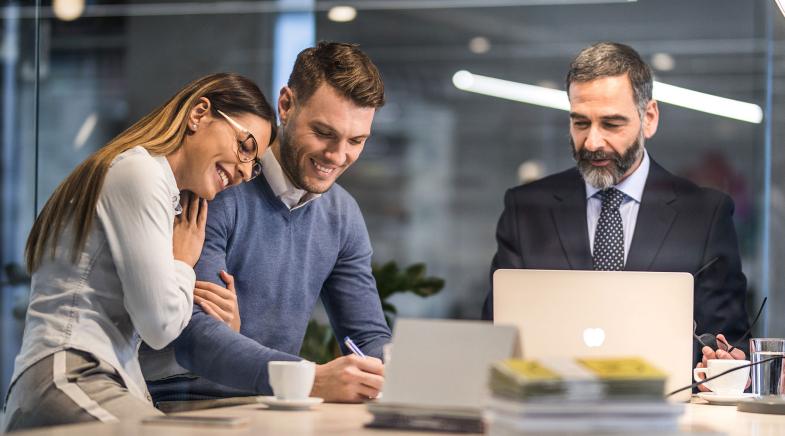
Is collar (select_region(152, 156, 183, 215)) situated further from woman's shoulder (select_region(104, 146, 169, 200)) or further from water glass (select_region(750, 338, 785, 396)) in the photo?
water glass (select_region(750, 338, 785, 396))

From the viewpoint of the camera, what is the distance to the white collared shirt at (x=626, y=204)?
3471 mm

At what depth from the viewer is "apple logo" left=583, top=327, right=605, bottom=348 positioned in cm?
223

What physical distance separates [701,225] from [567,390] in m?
2.21

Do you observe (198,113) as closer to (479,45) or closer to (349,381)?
(349,381)

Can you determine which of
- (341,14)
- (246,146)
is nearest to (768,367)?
(246,146)

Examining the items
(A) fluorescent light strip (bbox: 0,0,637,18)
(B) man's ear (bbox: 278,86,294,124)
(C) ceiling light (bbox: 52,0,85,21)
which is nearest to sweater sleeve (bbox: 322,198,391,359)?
(B) man's ear (bbox: 278,86,294,124)

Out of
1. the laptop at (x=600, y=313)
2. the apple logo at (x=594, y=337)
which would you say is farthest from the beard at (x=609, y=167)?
the apple logo at (x=594, y=337)

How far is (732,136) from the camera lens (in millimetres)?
4230

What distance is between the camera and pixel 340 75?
10.1 feet

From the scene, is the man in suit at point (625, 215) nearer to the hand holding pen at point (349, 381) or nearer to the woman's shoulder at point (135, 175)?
the hand holding pen at point (349, 381)

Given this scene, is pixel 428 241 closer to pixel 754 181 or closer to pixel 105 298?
pixel 754 181

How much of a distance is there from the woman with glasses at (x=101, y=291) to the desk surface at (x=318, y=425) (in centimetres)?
28

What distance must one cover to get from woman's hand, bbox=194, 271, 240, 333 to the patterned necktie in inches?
51.1

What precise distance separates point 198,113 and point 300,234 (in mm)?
560
